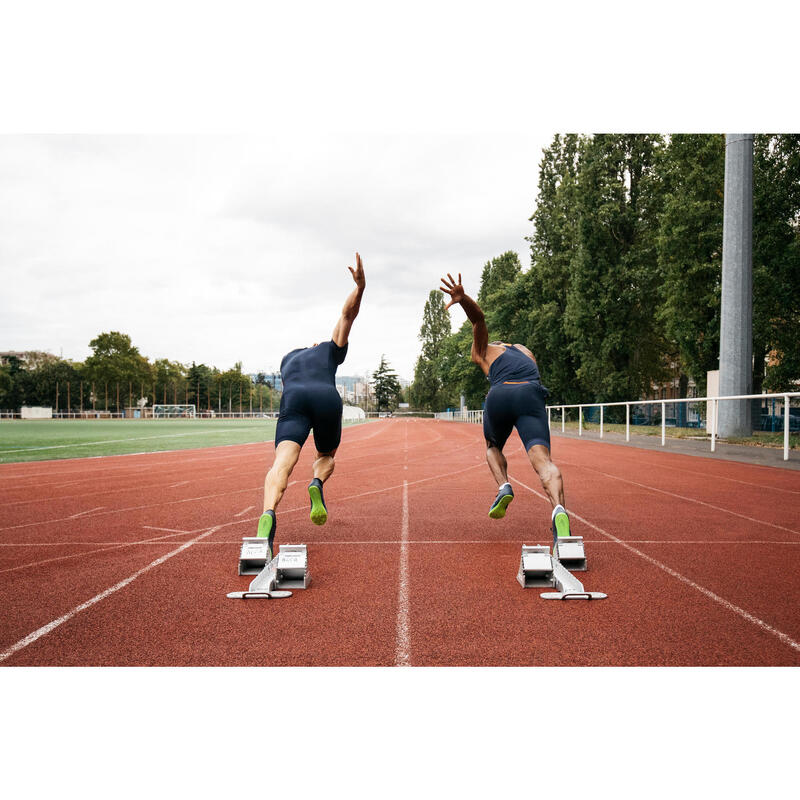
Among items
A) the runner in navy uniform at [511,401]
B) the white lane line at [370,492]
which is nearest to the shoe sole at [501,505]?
the runner in navy uniform at [511,401]

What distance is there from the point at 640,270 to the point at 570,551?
2812cm

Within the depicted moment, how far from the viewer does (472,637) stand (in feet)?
9.45

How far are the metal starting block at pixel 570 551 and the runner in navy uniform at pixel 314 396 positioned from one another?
5.57ft

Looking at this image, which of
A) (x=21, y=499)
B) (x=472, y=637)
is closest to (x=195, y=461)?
(x=21, y=499)

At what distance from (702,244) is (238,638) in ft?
78.9

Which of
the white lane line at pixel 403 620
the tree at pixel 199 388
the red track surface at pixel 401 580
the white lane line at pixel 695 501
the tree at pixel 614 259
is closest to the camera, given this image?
the white lane line at pixel 403 620

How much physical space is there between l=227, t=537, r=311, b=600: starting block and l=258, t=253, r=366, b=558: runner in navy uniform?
47 cm

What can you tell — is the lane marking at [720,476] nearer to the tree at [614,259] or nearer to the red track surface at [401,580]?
the red track surface at [401,580]

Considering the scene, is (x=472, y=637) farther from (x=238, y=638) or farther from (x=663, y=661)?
(x=238, y=638)

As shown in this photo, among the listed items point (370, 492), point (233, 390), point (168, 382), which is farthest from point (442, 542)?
point (233, 390)

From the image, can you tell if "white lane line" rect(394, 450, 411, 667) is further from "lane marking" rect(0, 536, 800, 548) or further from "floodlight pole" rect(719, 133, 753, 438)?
"floodlight pole" rect(719, 133, 753, 438)

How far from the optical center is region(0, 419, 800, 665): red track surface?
2762 millimetres

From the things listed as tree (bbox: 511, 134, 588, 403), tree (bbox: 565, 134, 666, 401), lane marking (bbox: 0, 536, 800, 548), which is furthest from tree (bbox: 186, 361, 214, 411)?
lane marking (bbox: 0, 536, 800, 548)

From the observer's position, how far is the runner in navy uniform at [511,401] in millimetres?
4266
